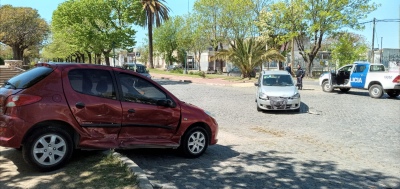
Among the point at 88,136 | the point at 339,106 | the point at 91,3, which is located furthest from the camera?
the point at 91,3

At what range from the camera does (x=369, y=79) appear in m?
18.0

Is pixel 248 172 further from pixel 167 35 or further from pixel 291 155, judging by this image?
pixel 167 35

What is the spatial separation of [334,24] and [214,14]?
62.7 ft

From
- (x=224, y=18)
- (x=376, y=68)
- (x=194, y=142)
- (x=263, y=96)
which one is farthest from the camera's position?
(x=224, y=18)

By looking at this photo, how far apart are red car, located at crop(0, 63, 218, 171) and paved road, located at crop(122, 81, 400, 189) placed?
675mm

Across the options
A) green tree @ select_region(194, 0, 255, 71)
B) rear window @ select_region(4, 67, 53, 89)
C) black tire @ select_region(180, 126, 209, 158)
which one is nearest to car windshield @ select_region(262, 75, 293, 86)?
black tire @ select_region(180, 126, 209, 158)

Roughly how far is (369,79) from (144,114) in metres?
15.9

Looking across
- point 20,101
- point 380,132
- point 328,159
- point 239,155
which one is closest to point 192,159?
point 239,155

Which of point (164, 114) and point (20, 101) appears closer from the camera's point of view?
point (20, 101)

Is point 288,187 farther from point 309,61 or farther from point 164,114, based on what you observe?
point 309,61

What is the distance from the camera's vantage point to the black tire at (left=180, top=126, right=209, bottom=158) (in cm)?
630

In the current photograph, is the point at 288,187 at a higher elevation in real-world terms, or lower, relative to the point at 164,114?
lower

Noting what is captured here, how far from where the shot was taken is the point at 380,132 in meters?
9.63

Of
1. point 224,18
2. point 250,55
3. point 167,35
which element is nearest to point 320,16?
point 250,55
